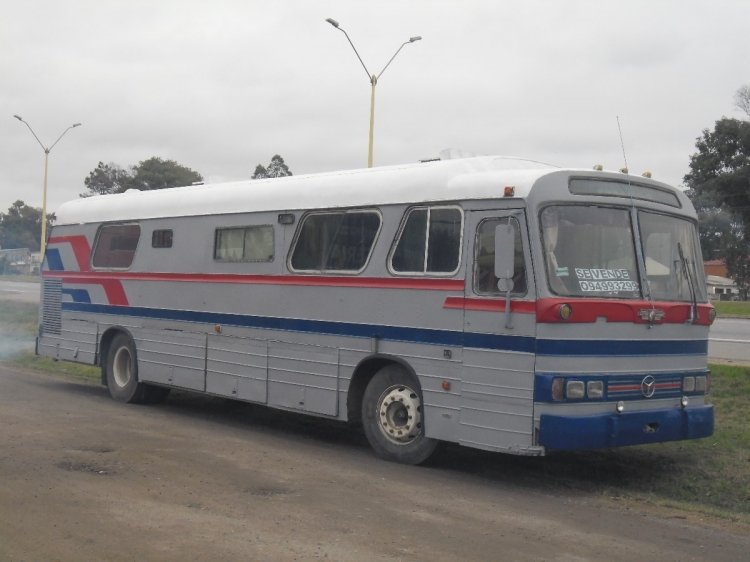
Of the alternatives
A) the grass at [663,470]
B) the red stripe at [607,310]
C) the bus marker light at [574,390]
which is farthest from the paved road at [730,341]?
the bus marker light at [574,390]

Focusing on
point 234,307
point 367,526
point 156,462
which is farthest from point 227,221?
point 367,526

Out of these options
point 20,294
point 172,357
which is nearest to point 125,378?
point 172,357

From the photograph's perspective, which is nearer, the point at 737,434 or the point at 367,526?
the point at 367,526

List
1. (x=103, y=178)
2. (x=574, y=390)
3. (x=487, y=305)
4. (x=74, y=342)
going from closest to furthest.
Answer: (x=574, y=390)
(x=487, y=305)
(x=74, y=342)
(x=103, y=178)

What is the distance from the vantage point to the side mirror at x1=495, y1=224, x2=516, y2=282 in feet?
27.4

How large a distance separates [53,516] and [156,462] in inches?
85.9

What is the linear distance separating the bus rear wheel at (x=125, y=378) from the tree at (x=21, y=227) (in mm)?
88346

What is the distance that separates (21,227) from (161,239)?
91.0 m

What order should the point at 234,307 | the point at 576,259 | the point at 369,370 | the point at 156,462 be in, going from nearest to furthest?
the point at 576,259
the point at 156,462
the point at 369,370
the point at 234,307

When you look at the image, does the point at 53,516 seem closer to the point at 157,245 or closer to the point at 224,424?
the point at 224,424

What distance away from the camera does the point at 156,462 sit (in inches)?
363

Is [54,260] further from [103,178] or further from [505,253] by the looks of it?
[103,178]

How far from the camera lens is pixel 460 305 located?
352 inches

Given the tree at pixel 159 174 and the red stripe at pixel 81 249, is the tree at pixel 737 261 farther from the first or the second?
the red stripe at pixel 81 249
